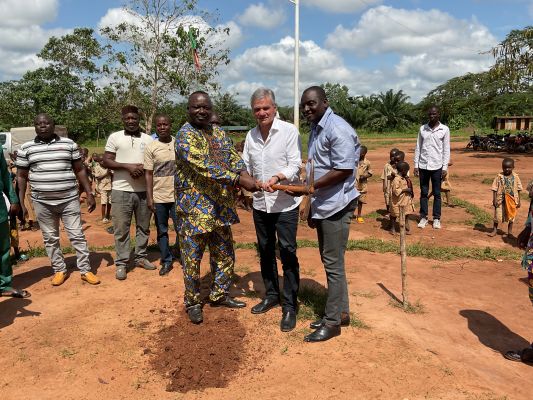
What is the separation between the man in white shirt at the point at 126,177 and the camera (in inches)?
184

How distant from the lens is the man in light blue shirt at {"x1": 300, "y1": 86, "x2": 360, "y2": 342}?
312 cm

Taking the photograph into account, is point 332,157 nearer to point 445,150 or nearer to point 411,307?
point 411,307

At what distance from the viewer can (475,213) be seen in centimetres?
838

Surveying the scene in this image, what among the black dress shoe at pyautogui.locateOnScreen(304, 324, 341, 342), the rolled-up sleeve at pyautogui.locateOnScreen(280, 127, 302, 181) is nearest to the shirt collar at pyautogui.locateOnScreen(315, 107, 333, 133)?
the rolled-up sleeve at pyautogui.locateOnScreen(280, 127, 302, 181)

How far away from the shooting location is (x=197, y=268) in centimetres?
373

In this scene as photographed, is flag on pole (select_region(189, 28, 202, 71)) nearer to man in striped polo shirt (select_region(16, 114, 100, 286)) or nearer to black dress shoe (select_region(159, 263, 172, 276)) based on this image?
man in striped polo shirt (select_region(16, 114, 100, 286))

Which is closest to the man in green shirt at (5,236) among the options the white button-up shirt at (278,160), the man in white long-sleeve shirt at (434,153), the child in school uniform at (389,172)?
the white button-up shirt at (278,160)

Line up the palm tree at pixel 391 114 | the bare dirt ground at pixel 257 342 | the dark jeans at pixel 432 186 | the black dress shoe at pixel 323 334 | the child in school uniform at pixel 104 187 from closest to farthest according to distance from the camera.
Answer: the bare dirt ground at pixel 257 342, the black dress shoe at pixel 323 334, the dark jeans at pixel 432 186, the child in school uniform at pixel 104 187, the palm tree at pixel 391 114

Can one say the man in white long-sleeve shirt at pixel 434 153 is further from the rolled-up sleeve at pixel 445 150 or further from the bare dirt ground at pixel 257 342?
the bare dirt ground at pixel 257 342

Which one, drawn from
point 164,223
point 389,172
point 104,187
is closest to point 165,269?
point 164,223

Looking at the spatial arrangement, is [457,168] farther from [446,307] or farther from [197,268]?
[197,268]

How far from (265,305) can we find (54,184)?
8.16ft

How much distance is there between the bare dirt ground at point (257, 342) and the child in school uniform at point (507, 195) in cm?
193

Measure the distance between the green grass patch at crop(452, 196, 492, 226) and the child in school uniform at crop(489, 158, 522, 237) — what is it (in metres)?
0.82
